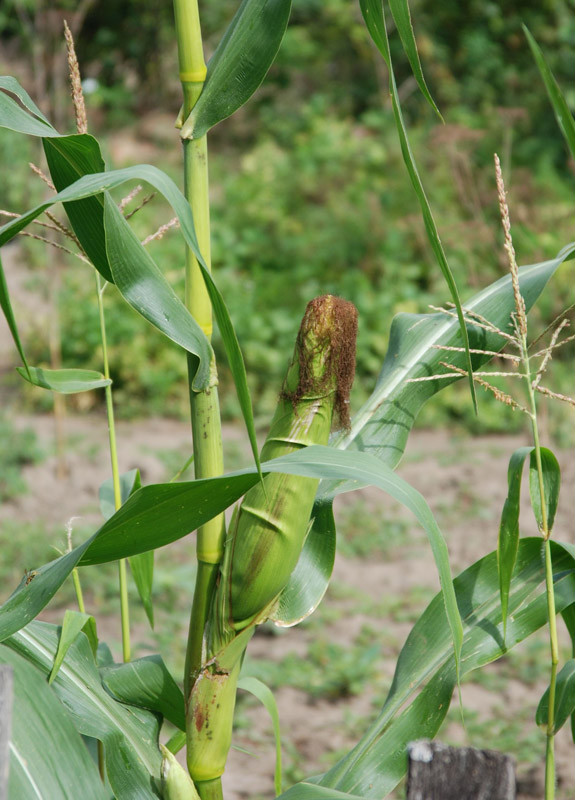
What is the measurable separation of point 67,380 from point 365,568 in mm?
2338

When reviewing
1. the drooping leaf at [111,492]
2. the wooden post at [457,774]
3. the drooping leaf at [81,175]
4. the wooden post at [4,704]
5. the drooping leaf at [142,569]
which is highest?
the drooping leaf at [81,175]

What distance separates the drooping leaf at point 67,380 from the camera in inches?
42.4

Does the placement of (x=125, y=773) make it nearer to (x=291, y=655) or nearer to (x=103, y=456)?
(x=291, y=655)

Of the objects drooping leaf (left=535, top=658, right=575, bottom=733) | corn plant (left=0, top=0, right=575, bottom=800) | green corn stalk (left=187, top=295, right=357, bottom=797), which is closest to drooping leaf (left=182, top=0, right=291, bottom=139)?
corn plant (left=0, top=0, right=575, bottom=800)

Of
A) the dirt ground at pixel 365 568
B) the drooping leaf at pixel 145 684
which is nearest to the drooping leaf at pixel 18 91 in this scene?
the drooping leaf at pixel 145 684

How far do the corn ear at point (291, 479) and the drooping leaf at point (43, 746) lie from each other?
0.73 feet

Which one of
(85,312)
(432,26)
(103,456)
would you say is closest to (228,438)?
(103,456)


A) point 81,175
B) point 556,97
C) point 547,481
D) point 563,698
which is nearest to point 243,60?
point 81,175

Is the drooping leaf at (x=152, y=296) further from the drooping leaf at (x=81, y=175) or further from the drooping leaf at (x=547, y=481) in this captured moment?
the drooping leaf at (x=547, y=481)

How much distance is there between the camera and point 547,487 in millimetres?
1148

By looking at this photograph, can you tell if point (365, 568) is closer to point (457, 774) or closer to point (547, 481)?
point (547, 481)

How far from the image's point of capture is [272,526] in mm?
984

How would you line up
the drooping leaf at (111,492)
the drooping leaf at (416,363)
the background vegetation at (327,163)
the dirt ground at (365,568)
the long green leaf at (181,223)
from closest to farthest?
1. the long green leaf at (181,223)
2. the drooping leaf at (416,363)
3. the drooping leaf at (111,492)
4. the dirt ground at (365,568)
5. the background vegetation at (327,163)

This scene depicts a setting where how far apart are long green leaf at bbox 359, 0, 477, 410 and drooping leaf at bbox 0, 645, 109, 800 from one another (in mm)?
581
